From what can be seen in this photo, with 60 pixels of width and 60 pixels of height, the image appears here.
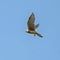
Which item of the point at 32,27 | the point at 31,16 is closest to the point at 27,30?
the point at 32,27

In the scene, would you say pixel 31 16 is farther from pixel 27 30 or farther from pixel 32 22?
pixel 27 30

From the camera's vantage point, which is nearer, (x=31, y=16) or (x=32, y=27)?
(x=31, y=16)

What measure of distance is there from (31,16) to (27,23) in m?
0.84

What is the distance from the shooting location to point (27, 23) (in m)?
9.80

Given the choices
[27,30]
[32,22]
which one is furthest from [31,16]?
[27,30]

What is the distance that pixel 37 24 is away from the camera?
33.4 feet

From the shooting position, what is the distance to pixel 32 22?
9547 mm

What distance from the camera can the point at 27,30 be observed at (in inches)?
392

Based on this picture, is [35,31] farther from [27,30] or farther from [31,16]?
[31,16]

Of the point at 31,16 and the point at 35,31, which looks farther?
the point at 35,31

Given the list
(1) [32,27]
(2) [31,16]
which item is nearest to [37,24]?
(1) [32,27]

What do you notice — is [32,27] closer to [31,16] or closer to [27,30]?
[27,30]

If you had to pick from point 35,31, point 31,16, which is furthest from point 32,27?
point 31,16

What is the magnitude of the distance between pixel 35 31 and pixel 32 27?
287mm
